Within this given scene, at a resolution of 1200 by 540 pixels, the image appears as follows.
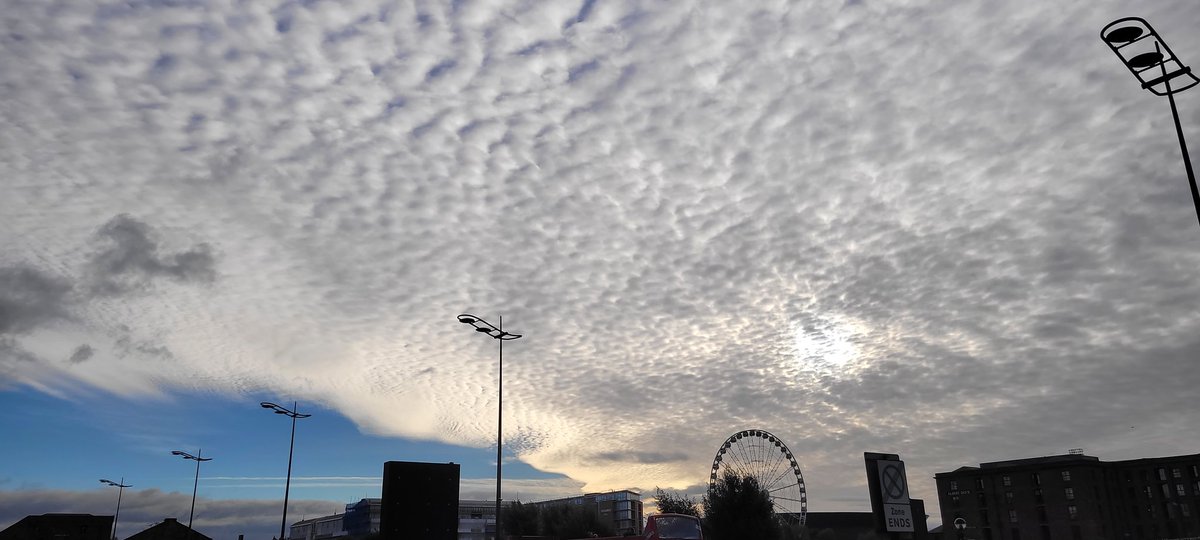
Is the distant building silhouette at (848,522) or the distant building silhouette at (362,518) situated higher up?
the distant building silhouette at (362,518)

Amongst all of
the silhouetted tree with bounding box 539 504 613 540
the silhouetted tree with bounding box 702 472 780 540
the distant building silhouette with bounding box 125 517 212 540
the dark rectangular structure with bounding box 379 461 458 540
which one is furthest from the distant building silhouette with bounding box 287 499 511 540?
the dark rectangular structure with bounding box 379 461 458 540

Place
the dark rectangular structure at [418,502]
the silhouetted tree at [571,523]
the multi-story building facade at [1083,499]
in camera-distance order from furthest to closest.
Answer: the multi-story building facade at [1083,499]
the silhouetted tree at [571,523]
the dark rectangular structure at [418,502]

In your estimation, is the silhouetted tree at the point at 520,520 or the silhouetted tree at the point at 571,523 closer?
the silhouetted tree at the point at 571,523

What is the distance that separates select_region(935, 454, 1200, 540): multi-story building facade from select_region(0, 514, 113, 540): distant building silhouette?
135m

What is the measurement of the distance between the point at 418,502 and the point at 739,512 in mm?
43530

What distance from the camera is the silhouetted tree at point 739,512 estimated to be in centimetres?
6006

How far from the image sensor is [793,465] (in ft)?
209

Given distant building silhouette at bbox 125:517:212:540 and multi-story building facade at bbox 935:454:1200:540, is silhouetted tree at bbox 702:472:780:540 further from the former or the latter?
multi-story building facade at bbox 935:454:1200:540

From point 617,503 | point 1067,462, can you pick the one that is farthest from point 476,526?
point 1067,462

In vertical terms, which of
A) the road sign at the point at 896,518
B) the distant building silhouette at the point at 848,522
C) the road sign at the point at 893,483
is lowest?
the distant building silhouette at the point at 848,522

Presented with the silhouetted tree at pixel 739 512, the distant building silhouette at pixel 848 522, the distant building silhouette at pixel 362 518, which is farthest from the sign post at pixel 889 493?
the distant building silhouette at pixel 362 518

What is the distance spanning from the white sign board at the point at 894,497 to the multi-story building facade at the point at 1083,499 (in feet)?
388

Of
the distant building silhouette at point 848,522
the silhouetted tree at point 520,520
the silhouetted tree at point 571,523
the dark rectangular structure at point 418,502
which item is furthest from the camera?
the distant building silhouette at point 848,522

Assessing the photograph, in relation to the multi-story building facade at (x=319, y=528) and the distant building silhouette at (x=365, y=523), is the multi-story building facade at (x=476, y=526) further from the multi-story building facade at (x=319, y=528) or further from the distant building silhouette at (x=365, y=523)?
the multi-story building facade at (x=319, y=528)
